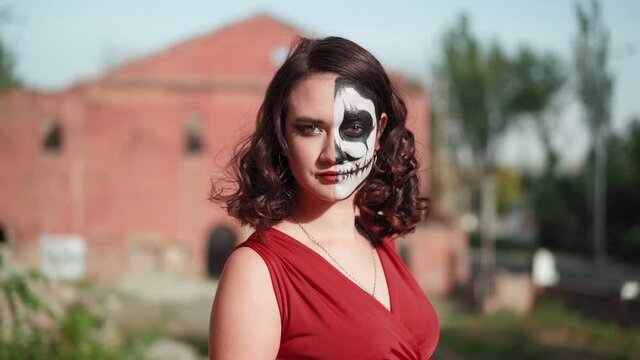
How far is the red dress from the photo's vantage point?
71.4 inches

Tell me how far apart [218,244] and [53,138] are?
690cm

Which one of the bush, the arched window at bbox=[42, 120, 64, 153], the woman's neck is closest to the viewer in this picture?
the woman's neck

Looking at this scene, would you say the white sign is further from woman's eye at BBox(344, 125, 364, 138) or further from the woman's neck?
woman's eye at BBox(344, 125, 364, 138)

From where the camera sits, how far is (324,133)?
1985mm

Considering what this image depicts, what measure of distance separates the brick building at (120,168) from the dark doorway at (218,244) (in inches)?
2.0

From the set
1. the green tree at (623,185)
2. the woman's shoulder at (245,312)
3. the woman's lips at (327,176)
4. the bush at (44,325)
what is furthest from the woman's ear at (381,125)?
the green tree at (623,185)

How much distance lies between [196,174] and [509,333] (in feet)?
41.9

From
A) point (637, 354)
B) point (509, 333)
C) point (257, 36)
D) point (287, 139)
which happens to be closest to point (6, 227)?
point (257, 36)

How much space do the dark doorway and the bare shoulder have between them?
24669 millimetres

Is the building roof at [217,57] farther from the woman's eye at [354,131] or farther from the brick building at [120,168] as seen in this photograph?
the woman's eye at [354,131]

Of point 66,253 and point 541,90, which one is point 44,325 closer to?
point 66,253

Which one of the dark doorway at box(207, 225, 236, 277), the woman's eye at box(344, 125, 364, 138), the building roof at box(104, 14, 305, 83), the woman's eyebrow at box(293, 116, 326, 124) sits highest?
the building roof at box(104, 14, 305, 83)

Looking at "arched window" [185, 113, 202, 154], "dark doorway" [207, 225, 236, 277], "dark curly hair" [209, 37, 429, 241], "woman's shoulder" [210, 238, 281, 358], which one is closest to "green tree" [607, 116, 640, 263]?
"dark doorway" [207, 225, 236, 277]

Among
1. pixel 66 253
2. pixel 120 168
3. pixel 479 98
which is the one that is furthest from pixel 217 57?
pixel 479 98
